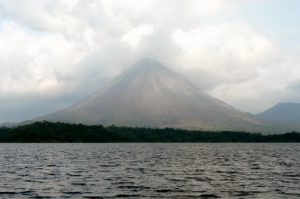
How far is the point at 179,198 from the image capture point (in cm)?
3478

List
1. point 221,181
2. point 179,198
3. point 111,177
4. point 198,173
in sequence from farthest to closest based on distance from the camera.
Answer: point 198,173
point 111,177
point 221,181
point 179,198

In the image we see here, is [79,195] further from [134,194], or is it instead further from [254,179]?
[254,179]

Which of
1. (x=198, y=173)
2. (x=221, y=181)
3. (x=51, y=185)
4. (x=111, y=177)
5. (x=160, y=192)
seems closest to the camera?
(x=160, y=192)

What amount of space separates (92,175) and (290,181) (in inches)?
802

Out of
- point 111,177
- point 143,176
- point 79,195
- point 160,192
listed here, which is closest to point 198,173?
point 143,176

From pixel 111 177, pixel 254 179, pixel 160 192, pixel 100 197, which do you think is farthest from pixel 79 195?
pixel 254 179

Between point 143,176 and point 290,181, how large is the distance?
14.8 meters

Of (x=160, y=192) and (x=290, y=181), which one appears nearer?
(x=160, y=192)

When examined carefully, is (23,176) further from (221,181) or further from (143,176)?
(221,181)

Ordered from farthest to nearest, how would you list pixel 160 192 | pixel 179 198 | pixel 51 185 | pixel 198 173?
pixel 198 173, pixel 51 185, pixel 160 192, pixel 179 198

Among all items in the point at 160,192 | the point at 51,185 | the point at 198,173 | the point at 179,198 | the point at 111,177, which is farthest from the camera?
the point at 198,173

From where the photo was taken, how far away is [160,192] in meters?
37.9

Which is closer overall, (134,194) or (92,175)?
(134,194)

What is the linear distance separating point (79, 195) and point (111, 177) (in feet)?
45.3
